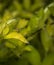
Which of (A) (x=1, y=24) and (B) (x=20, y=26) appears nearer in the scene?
(A) (x=1, y=24)

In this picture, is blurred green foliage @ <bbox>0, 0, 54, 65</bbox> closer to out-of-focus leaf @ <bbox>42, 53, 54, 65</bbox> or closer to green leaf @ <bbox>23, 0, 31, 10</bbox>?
out-of-focus leaf @ <bbox>42, 53, 54, 65</bbox>

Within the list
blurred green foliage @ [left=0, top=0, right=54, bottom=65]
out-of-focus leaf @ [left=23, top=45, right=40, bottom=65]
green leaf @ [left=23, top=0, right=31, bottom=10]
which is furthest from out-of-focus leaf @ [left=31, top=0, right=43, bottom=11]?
out-of-focus leaf @ [left=23, top=45, right=40, bottom=65]

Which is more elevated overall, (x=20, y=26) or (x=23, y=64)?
(x=20, y=26)

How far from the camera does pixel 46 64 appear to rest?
2.27ft

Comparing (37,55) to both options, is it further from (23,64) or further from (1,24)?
(1,24)

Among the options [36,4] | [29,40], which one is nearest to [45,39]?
[29,40]

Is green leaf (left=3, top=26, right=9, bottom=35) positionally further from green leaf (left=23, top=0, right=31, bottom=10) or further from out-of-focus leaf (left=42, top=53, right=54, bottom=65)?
green leaf (left=23, top=0, right=31, bottom=10)

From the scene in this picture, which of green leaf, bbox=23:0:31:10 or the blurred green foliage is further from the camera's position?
green leaf, bbox=23:0:31:10

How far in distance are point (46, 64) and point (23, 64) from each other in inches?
3.0

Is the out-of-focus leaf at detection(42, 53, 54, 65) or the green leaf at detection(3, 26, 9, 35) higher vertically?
the green leaf at detection(3, 26, 9, 35)

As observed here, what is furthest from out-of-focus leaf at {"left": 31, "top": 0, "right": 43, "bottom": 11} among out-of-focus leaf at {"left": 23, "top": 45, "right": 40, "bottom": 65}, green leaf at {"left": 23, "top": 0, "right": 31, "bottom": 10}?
out-of-focus leaf at {"left": 23, "top": 45, "right": 40, "bottom": 65}

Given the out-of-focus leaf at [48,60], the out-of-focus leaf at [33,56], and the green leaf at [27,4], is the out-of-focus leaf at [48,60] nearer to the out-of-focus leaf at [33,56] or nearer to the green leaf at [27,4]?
the out-of-focus leaf at [33,56]

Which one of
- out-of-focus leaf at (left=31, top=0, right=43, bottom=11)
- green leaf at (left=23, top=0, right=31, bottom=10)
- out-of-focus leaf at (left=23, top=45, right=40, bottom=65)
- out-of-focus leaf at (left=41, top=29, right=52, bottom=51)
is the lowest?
out-of-focus leaf at (left=23, top=45, right=40, bottom=65)

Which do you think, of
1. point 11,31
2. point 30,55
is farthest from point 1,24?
point 30,55
